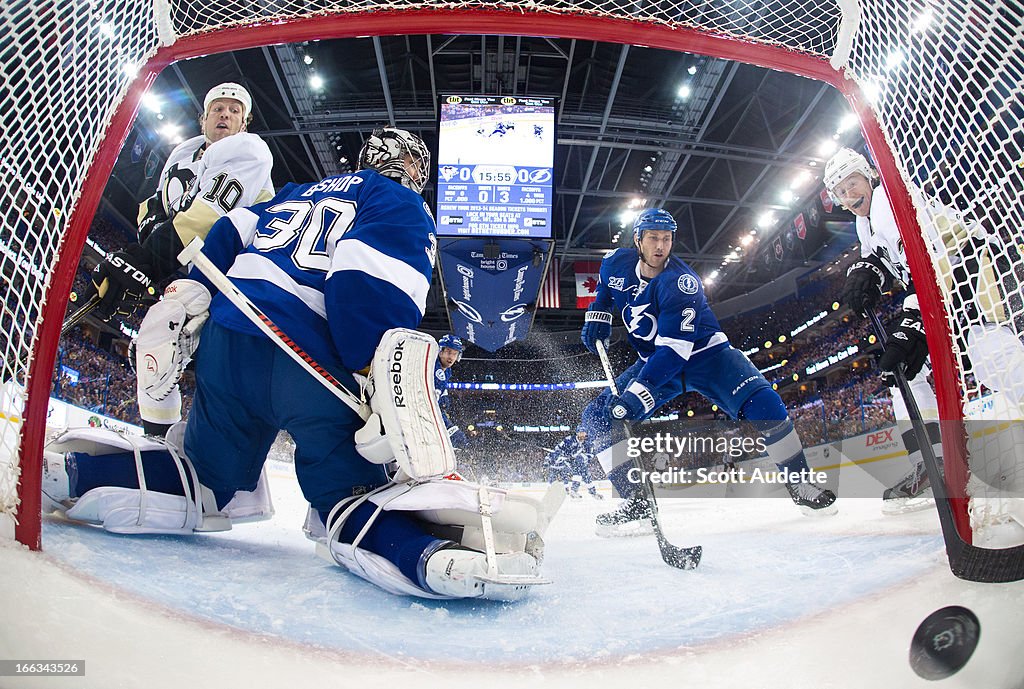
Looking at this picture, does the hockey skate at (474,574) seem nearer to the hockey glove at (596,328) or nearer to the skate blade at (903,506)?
the skate blade at (903,506)

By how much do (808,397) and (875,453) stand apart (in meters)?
4.74

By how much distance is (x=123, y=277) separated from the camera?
162 cm

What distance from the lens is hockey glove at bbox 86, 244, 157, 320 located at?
1620 millimetres

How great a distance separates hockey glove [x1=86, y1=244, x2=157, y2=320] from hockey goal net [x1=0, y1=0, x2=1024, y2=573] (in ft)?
1.71

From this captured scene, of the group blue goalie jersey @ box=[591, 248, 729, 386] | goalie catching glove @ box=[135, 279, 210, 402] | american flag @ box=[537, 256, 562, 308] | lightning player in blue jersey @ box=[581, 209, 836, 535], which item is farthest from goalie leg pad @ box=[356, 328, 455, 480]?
american flag @ box=[537, 256, 562, 308]

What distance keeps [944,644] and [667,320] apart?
1585 mm

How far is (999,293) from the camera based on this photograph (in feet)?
3.65

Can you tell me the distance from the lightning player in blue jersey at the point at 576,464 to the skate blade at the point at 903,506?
34.3 inches

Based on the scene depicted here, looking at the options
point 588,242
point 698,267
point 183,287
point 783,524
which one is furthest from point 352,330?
point 698,267

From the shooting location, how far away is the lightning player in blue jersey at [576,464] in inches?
81.0

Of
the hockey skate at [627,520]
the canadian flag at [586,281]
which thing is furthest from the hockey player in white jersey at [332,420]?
the canadian flag at [586,281]

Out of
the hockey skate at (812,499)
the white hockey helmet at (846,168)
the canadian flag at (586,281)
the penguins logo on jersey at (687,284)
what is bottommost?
the hockey skate at (812,499)

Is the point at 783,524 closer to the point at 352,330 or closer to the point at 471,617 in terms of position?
the point at 471,617

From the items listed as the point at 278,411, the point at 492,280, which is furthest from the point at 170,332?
the point at 492,280
